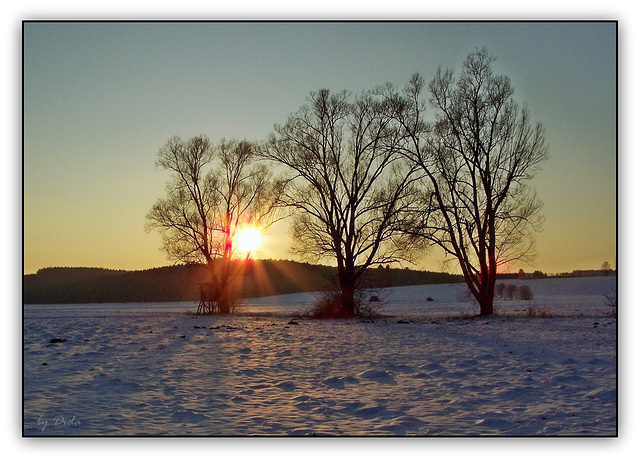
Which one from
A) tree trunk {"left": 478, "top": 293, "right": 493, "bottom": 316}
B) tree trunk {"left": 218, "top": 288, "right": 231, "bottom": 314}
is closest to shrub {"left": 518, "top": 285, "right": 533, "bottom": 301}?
tree trunk {"left": 478, "top": 293, "right": 493, "bottom": 316}

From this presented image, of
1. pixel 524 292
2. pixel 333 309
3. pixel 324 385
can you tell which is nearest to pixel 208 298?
pixel 333 309

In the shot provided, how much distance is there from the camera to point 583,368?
31.0 feet

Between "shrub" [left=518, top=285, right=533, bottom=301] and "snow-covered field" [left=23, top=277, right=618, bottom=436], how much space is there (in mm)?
33777

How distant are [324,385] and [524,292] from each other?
43.4 metres

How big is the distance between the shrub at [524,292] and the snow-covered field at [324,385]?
33777 mm

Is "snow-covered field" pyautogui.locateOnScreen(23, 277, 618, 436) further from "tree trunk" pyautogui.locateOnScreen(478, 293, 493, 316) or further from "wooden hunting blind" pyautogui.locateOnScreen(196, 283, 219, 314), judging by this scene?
"wooden hunting blind" pyautogui.locateOnScreen(196, 283, 219, 314)

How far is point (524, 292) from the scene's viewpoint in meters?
47.8

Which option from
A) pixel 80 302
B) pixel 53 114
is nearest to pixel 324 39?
pixel 53 114

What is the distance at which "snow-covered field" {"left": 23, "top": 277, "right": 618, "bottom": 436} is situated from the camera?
659cm

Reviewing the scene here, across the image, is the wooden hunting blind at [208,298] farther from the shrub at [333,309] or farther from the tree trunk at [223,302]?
the shrub at [333,309]

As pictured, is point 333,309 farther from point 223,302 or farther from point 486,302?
point 223,302

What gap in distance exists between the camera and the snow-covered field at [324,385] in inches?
260

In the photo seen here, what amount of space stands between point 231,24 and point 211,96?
2135mm
